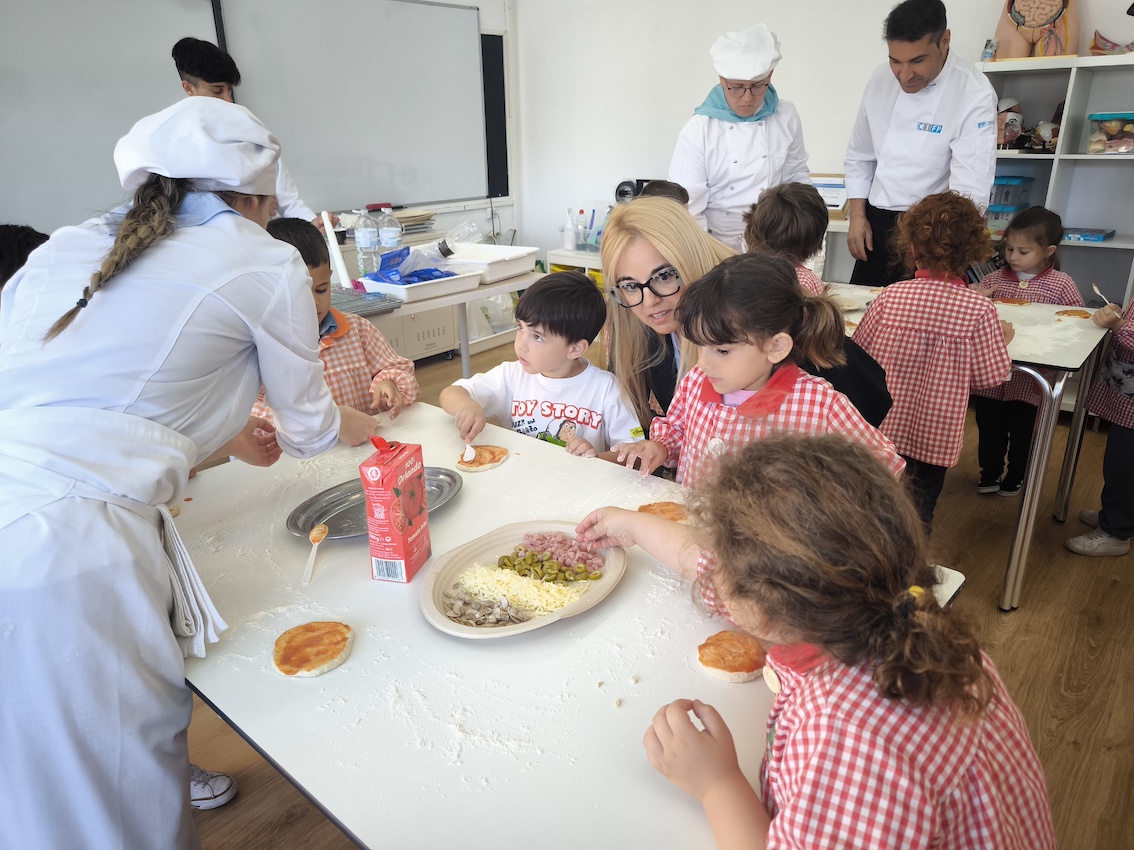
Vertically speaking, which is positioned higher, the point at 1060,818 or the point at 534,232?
the point at 534,232

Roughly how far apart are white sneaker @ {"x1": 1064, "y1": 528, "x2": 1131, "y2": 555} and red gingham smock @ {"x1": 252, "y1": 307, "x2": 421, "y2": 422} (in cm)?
231

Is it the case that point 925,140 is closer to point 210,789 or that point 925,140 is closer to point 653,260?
point 653,260

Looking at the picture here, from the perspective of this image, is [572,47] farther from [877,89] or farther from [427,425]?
[427,425]

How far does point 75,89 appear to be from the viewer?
361 cm

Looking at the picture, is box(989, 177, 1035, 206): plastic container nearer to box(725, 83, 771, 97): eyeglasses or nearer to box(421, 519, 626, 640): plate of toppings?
box(725, 83, 771, 97): eyeglasses

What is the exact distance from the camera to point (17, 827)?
37.7 inches

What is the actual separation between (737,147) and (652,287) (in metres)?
1.85

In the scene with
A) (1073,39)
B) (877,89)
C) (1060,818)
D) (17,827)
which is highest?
(1073,39)

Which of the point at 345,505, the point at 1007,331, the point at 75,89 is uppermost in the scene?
the point at 75,89

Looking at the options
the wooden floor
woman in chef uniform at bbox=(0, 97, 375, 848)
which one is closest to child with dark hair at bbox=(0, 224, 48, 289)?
woman in chef uniform at bbox=(0, 97, 375, 848)

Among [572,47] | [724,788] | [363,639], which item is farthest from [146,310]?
[572,47]

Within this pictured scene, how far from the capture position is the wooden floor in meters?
1.62

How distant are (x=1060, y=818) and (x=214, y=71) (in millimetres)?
3657

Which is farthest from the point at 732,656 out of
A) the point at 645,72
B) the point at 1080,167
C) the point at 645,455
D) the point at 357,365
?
the point at 645,72
